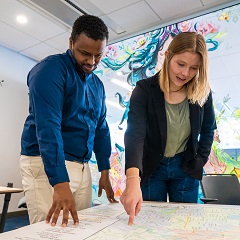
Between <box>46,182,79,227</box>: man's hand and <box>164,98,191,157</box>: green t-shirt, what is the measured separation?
486mm

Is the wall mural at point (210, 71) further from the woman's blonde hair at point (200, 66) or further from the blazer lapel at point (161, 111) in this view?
the blazer lapel at point (161, 111)

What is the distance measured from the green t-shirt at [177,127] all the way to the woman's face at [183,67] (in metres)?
0.10

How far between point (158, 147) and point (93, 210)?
38cm

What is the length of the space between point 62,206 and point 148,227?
26cm

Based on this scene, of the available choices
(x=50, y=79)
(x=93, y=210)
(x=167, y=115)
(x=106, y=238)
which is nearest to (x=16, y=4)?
(x=50, y=79)

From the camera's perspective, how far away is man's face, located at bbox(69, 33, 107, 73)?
1.13m

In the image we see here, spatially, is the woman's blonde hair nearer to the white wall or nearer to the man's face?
the man's face

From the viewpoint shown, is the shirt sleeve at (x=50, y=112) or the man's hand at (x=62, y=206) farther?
the shirt sleeve at (x=50, y=112)

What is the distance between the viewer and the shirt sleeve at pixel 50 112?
846mm

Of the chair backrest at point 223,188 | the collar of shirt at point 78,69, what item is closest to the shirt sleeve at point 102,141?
the collar of shirt at point 78,69

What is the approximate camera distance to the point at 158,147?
1.09 meters

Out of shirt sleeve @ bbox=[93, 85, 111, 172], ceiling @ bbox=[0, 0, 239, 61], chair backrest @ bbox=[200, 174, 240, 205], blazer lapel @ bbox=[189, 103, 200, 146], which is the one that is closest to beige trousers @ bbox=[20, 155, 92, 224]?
shirt sleeve @ bbox=[93, 85, 111, 172]

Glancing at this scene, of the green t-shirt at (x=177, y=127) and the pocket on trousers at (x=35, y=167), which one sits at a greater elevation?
the green t-shirt at (x=177, y=127)

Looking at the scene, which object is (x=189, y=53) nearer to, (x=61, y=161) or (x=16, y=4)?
(x=61, y=161)
